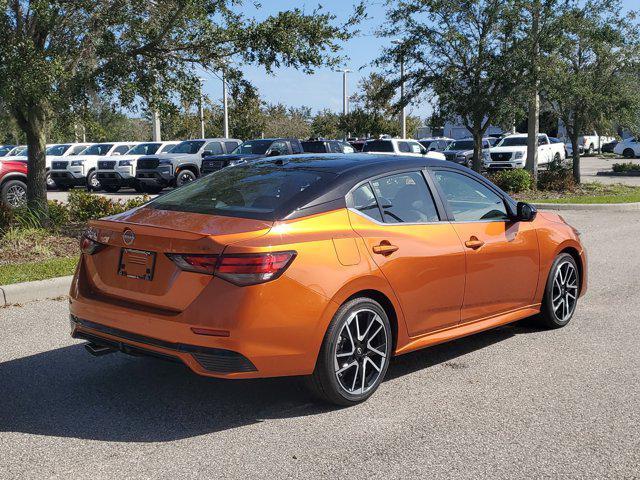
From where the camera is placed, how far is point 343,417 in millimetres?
4648

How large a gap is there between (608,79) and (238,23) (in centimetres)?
1390

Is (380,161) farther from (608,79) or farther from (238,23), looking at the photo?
(608,79)

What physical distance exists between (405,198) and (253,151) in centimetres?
1975

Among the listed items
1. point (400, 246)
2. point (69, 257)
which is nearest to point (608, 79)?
point (69, 257)

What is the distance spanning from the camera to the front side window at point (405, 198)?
5.23m

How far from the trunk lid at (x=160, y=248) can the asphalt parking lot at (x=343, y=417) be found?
31.2 inches

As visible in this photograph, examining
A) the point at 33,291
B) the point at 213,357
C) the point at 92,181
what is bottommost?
the point at 33,291

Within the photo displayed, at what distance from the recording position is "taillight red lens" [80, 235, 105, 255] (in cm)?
489

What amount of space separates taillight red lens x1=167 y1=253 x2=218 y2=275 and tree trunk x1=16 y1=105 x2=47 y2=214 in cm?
818

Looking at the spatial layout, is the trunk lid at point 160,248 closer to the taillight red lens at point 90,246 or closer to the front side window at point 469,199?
the taillight red lens at point 90,246

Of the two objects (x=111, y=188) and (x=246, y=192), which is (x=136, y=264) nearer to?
(x=246, y=192)

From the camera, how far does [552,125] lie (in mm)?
26703

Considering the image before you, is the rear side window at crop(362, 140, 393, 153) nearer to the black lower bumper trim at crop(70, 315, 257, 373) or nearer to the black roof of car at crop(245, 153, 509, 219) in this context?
the black roof of car at crop(245, 153, 509, 219)

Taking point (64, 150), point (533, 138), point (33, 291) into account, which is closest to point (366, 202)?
point (33, 291)
